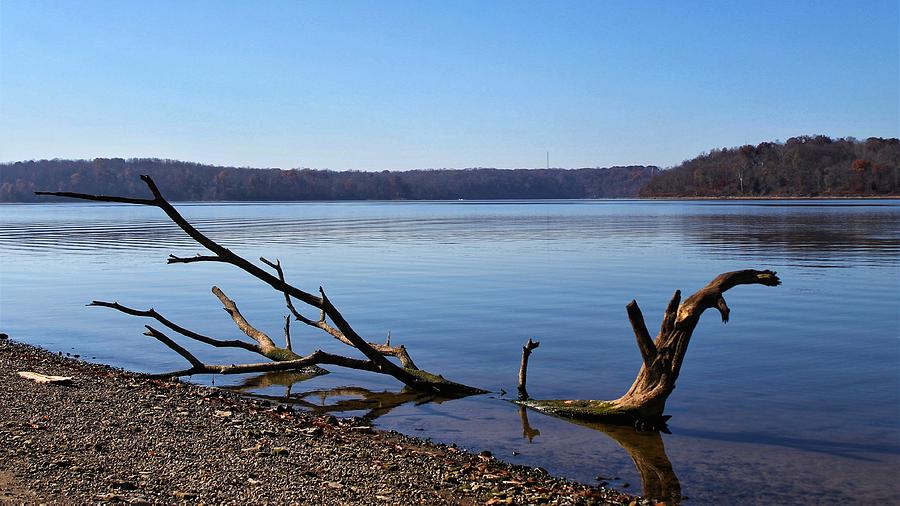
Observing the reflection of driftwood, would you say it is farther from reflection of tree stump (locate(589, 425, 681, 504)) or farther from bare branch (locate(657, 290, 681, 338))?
bare branch (locate(657, 290, 681, 338))

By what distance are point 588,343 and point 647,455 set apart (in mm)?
7205

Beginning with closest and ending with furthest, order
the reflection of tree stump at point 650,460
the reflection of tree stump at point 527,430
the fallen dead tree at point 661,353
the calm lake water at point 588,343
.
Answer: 1. the reflection of tree stump at point 650,460
2. the calm lake water at point 588,343
3. the fallen dead tree at point 661,353
4. the reflection of tree stump at point 527,430

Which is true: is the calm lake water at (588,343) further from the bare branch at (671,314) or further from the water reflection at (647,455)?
the bare branch at (671,314)

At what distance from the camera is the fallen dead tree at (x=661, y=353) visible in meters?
10.8

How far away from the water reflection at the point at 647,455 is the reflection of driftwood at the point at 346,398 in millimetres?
1800

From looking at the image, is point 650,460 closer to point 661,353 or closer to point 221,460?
point 661,353

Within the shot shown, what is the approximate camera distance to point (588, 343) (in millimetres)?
17359

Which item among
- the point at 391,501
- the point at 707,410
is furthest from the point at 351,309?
the point at 391,501

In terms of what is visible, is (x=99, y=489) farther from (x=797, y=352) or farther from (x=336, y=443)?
(x=797, y=352)

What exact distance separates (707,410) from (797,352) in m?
5.10

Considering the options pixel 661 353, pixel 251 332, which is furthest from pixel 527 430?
pixel 251 332

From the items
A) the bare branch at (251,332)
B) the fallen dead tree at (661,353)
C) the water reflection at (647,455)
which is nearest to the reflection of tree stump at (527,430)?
the water reflection at (647,455)

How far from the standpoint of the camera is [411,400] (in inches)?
510

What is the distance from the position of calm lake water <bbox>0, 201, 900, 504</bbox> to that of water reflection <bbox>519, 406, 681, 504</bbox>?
36mm
